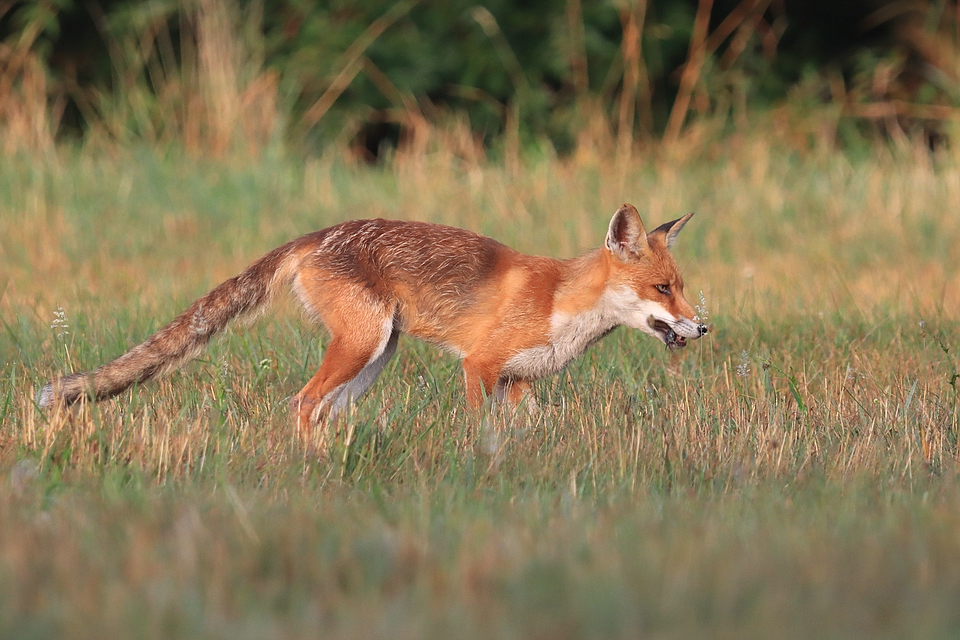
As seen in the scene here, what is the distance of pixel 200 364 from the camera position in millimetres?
6820

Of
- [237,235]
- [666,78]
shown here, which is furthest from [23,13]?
[666,78]

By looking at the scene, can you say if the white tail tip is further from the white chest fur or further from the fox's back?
the white chest fur

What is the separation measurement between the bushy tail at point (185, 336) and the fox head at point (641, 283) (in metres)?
1.61

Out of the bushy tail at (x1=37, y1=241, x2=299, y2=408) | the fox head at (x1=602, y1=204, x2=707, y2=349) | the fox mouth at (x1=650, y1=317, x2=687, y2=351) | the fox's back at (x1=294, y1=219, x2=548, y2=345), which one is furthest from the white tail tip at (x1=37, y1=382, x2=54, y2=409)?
the fox mouth at (x1=650, y1=317, x2=687, y2=351)

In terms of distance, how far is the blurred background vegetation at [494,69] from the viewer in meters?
15.2

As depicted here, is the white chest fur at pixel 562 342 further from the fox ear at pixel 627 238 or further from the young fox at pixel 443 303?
the fox ear at pixel 627 238

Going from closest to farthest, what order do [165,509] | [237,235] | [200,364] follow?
[165,509] < [200,364] < [237,235]

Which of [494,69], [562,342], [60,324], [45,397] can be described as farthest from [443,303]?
[494,69]

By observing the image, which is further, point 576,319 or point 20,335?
point 20,335

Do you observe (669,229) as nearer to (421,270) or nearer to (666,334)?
(666,334)

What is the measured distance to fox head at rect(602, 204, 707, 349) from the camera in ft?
19.1

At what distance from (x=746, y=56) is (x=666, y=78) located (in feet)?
6.14

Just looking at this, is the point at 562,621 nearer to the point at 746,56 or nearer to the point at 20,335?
the point at 20,335

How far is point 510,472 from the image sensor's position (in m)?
4.64
